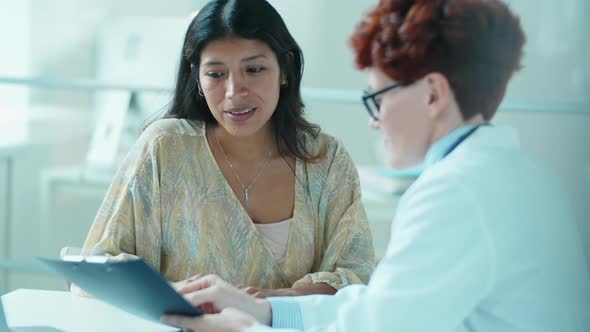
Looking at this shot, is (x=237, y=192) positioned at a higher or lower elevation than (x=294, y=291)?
higher

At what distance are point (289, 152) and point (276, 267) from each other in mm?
286

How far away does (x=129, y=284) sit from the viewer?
1216 millimetres

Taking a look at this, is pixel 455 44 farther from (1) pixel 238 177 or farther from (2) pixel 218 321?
(1) pixel 238 177

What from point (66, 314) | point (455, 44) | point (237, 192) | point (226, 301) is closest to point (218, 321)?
point (226, 301)

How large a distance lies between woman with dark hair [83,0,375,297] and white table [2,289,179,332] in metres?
0.15

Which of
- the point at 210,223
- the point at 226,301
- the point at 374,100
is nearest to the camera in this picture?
the point at 374,100

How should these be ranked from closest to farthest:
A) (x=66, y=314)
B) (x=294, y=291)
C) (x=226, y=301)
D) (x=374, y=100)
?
(x=374, y=100)
(x=226, y=301)
(x=66, y=314)
(x=294, y=291)

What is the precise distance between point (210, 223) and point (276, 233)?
15cm

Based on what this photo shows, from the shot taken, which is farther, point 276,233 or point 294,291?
point 276,233

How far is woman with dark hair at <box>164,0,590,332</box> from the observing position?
44.0 inches

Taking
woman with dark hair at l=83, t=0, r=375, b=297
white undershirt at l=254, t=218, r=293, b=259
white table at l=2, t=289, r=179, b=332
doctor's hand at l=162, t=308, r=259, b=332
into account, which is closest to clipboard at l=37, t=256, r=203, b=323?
doctor's hand at l=162, t=308, r=259, b=332

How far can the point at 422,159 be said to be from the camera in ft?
4.12

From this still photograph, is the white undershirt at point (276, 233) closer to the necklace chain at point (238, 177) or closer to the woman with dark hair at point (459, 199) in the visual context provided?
the necklace chain at point (238, 177)

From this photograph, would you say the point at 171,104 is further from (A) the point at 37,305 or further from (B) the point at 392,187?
(B) the point at 392,187
